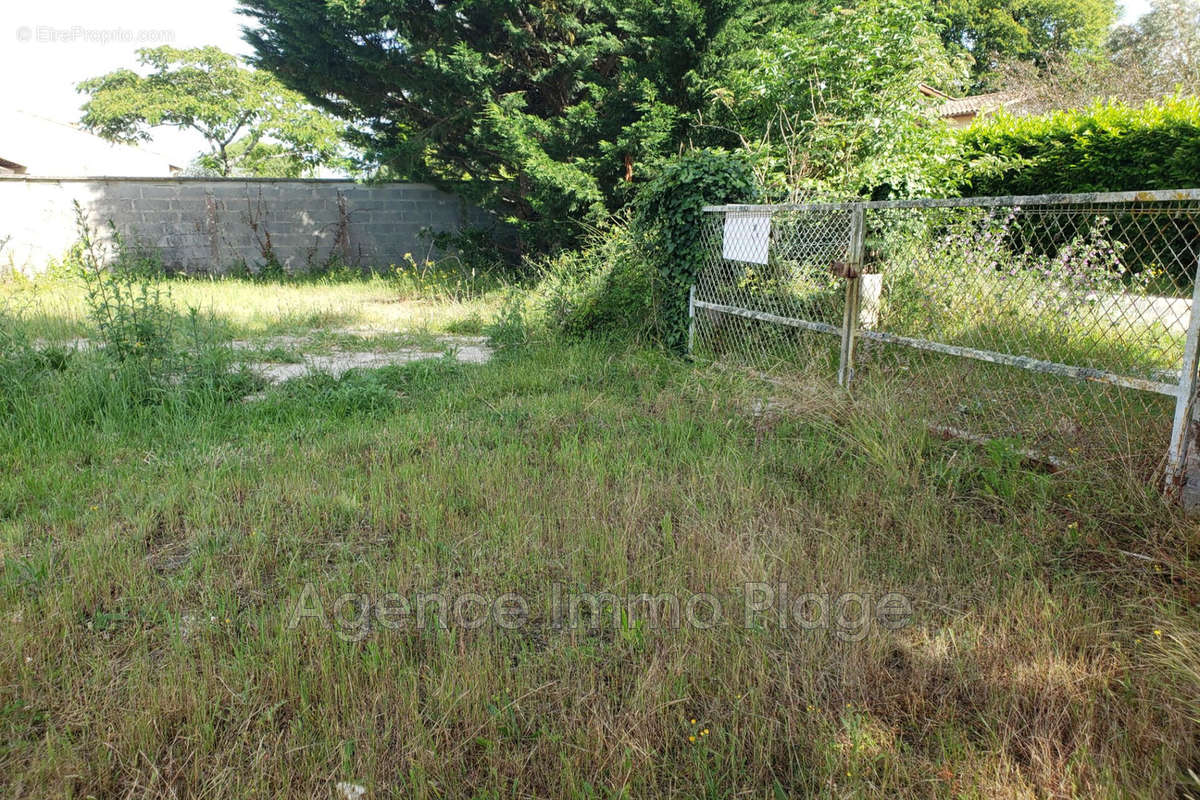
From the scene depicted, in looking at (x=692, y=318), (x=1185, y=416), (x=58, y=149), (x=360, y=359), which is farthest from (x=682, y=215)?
(x=58, y=149)

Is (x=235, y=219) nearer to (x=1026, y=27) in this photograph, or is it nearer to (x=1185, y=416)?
(x=1185, y=416)

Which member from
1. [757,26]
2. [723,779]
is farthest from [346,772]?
[757,26]

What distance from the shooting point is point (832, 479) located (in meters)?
3.53

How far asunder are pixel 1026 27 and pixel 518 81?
98.7 ft

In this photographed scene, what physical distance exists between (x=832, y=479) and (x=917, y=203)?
1611 mm

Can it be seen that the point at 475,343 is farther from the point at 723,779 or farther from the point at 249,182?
the point at 249,182

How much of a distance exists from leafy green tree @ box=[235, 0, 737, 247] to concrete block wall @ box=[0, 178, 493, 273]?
199 centimetres

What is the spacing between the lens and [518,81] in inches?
444

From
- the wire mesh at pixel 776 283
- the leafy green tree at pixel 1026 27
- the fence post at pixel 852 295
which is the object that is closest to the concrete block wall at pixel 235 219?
the wire mesh at pixel 776 283

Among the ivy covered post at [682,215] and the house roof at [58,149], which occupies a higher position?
the house roof at [58,149]

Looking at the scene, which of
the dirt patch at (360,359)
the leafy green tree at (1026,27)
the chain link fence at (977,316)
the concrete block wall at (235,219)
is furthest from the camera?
the leafy green tree at (1026,27)

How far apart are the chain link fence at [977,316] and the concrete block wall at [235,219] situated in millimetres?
9396

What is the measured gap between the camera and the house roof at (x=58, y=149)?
83.7 ft

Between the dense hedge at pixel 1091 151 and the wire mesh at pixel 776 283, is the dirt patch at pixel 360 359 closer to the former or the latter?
the wire mesh at pixel 776 283
